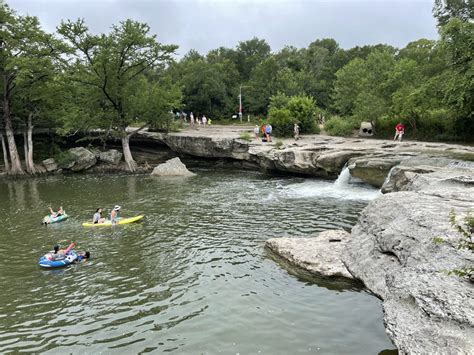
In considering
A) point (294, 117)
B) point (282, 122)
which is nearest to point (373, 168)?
point (282, 122)

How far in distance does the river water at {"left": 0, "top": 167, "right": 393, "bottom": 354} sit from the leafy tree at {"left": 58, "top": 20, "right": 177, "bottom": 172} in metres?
17.8

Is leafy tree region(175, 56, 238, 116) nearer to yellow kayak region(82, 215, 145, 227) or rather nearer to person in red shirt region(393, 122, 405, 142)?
person in red shirt region(393, 122, 405, 142)

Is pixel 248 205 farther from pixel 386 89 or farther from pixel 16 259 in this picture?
pixel 386 89

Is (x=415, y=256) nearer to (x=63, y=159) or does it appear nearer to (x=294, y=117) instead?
(x=294, y=117)

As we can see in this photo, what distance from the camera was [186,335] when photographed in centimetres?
1004

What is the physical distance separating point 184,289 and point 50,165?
33482 millimetres

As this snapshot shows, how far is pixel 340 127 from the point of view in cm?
4078

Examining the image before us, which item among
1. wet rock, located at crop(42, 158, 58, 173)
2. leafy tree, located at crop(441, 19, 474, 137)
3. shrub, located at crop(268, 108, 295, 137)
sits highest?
leafy tree, located at crop(441, 19, 474, 137)

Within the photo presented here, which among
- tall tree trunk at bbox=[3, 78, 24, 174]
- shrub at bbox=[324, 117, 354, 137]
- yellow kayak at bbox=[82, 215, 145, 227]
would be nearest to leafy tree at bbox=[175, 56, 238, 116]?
shrub at bbox=[324, 117, 354, 137]

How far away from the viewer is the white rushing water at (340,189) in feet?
83.9

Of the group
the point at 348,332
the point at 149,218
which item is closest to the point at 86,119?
the point at 149,218

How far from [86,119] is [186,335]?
111 feet

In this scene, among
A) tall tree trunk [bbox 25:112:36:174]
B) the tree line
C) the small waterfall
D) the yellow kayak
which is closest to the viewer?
the yellow kayak

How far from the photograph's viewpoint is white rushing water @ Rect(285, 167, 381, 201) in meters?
25.6
